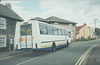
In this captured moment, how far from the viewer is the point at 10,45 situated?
A: 70.2 feet

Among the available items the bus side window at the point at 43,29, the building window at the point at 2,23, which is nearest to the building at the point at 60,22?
the building window at the point at 2,23

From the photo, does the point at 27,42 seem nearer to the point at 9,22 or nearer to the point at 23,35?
the point at 23,35

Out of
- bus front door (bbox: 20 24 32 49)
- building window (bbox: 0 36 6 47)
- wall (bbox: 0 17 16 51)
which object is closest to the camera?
bus front door (bbox: 20 24 32 49)

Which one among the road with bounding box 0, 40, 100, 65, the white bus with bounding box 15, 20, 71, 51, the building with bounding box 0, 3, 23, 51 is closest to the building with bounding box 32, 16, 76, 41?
the building with bounding box 0, 3, 23, 51

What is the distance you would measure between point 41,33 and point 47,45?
5.83 ft

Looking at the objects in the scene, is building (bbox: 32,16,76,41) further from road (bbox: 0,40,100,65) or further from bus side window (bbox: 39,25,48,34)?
road (bbox: 0,40,100,65)

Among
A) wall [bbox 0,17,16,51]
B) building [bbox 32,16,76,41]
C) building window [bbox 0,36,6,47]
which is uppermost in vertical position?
building [bbox 32,16,76,41]

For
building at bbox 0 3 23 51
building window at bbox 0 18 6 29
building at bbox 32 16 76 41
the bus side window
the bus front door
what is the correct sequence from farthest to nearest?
1. building at bbox 32 16 76 41
2. building window at bbox 0 18 6 29
3. building at bbox 0 3 23 51
4. the bus side window
5. the bus front door

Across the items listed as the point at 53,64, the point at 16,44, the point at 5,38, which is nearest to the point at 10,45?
the point at 5,38

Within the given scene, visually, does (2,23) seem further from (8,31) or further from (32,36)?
(32,36)

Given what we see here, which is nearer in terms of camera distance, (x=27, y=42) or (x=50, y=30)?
(x=27, y=42)

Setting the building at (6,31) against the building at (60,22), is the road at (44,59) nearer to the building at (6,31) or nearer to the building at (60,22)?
the building at (6,31)

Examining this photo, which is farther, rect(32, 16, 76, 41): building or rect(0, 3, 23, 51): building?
rect(32, 16, 76, 41): building

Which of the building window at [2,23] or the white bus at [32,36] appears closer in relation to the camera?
the white bus at [32,36]
